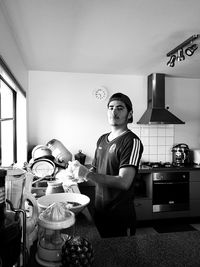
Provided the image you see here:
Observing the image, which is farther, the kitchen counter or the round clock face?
the round clock face

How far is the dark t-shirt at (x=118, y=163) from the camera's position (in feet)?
4.79

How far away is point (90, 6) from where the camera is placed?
152cm

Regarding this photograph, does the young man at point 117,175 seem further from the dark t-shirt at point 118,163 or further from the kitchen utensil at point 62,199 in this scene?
the kitchen utensil at point 62,199

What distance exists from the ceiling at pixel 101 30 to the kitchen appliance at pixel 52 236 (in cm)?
131

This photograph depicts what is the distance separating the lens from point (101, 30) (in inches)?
74.4

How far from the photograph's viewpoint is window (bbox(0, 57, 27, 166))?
257 cm

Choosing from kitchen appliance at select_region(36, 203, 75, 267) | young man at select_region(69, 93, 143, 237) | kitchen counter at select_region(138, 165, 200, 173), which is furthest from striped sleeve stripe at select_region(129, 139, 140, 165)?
kitchen counter at select_region(138, 165, 200, 173)

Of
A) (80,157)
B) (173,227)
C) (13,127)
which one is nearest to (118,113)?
(13,127)

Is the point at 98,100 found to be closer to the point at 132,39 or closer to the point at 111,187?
the point at 132,39

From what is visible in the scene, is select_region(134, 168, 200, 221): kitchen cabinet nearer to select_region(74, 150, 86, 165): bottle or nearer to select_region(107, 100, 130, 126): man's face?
select_region(74, 150, 86, 165): bottle

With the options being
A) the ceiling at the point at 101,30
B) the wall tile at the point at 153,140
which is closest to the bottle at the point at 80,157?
the wall tile at the point at 153,140

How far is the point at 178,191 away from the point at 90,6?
8.94ft

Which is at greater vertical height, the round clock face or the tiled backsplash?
the round clock face

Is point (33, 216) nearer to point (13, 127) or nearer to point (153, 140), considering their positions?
point (13, 127)
